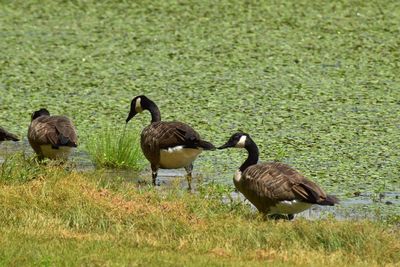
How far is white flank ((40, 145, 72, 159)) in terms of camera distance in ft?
49.4

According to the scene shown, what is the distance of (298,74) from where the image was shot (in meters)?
20.8

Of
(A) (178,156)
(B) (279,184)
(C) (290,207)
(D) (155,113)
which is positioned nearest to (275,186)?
(B) (279,184)

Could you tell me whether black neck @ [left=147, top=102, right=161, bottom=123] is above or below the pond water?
above

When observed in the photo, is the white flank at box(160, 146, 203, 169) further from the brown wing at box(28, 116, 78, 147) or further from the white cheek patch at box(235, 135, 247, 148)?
the brown wing at box(28, 116, 78, 147)

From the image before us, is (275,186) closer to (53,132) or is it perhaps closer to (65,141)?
(65,141)

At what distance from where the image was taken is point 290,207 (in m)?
12.5

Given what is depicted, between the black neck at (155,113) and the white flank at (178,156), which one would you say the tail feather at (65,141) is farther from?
the black neck at (155,113)

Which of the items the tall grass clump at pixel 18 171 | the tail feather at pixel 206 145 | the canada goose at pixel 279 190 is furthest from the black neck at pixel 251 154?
the tall grass clump at pixel 18 171

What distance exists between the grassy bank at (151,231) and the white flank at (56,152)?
1.59m

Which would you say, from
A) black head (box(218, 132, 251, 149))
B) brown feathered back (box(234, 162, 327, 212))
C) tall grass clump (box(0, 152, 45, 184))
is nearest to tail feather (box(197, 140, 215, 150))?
black head (box(218, 132, 251, 149))

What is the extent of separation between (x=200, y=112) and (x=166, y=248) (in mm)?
7851

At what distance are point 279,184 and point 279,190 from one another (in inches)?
3.1

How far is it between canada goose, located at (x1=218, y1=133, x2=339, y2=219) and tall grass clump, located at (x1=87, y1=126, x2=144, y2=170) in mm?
2856

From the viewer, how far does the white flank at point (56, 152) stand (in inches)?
592
